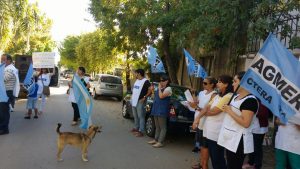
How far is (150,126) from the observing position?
996 centimetres

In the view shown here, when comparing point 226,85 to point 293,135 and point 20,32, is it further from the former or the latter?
point 20,32

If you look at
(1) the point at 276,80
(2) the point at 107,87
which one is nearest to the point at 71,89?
(1) the point at 276,80

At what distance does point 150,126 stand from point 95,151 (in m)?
2.28

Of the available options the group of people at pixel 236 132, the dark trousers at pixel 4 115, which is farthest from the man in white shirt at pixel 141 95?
the group of people at pixel 236 132

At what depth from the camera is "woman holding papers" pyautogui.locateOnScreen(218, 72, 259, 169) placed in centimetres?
446

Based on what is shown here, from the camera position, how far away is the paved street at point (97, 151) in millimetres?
6934

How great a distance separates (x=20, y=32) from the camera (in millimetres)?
33656

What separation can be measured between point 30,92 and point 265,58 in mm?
8704

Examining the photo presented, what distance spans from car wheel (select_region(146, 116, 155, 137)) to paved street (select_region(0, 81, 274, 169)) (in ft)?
0.82

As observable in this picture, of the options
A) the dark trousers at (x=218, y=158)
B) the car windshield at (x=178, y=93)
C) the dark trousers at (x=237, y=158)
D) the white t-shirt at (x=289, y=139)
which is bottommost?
the dark trousers at (x=218, y=158)

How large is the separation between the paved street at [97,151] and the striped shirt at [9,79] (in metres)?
1.18

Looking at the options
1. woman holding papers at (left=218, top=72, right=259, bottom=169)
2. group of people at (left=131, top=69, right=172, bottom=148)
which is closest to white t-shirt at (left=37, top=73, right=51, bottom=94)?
group of people at (left=131, top=69, right=172, bottom=148)

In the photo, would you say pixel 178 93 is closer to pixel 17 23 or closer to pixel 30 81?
pixel 30 81

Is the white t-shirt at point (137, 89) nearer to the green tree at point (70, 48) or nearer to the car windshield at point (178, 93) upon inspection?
the car windshield at point (178, 93)
